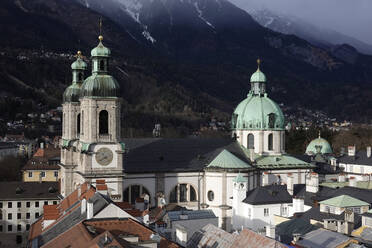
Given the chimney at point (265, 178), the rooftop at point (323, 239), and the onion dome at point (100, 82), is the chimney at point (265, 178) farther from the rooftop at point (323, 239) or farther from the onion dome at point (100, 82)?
the rooftop at point (323, 239)

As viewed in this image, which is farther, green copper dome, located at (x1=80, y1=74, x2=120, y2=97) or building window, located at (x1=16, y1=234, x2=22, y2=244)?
building window, located at (x1=16, y1=234, x2=22, y2=244)

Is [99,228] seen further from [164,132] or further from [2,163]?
[164,132]

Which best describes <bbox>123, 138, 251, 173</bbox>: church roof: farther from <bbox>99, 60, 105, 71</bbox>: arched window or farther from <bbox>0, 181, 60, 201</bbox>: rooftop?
<bbox>0, 181, 60, 201</bbox>: rooftop

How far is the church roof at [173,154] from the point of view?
205 ft

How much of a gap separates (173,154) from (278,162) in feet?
45.1

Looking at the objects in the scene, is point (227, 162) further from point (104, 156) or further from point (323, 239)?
point (323, 239)

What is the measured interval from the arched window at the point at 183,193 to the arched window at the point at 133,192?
326 centimetres

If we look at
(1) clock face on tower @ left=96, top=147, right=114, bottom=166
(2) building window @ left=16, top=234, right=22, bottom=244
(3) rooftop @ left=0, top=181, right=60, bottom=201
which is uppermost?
(1) clock face on tower @ left=96, top=147, right=114, bottom=166

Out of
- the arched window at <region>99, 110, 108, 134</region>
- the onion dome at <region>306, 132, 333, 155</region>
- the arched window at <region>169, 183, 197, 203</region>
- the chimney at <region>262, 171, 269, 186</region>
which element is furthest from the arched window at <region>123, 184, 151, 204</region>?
the onion dome at <region>306, 132, 333, 155</region>

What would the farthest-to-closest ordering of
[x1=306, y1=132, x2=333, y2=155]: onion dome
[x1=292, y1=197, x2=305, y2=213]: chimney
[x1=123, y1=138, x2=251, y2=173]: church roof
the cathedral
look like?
[x1=306, y1=132, x2=333, y2=155]: onion dome < [x1=123, y1=138, x2=251, y2=173]: church roof < [x1=292, y1=197, x2=305, y2=213]: chimney < the cathedral

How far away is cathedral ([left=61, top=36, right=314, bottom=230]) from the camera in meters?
56.8

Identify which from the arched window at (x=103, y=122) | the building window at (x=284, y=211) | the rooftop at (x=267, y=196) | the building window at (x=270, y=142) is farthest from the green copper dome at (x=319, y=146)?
the arched window at (x=103, y=122)

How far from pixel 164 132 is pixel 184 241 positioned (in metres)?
132

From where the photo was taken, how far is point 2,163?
358 feet
